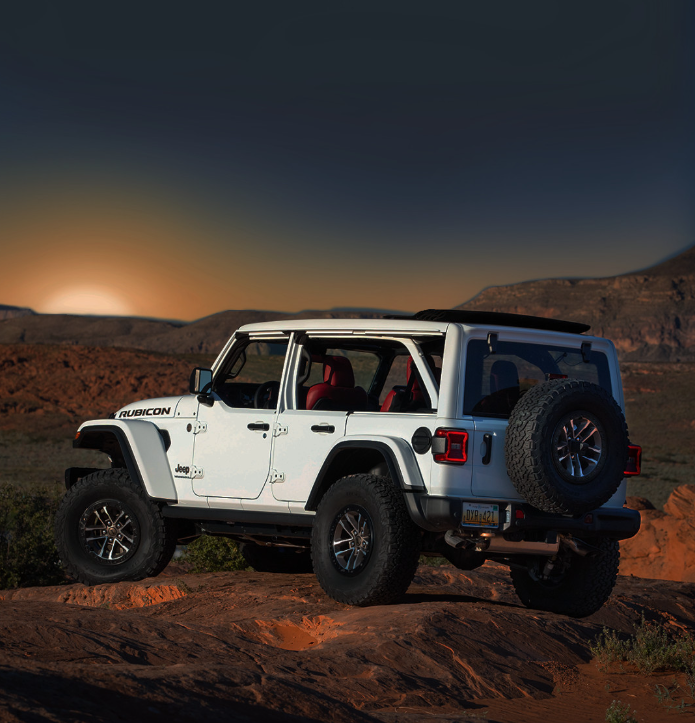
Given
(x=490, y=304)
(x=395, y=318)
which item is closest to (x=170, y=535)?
(x=395, y=318)

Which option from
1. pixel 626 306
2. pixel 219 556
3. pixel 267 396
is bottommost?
pixel 219 556

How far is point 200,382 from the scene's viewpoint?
8977mm

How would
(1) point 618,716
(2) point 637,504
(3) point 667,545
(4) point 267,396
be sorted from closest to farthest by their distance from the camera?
(1) point 618,716 < (4) point 267,396 < (3) point 667,545 < (2) point 637,504

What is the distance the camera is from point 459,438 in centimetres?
726

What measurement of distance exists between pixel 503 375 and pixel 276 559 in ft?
14.4

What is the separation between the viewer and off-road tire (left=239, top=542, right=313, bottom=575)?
36.0ft

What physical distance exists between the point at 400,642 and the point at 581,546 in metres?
2.20

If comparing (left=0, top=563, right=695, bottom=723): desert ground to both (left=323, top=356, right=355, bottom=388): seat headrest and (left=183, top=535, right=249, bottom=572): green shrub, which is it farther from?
(left=183, top=535, right=249, bottom=572): green shrub

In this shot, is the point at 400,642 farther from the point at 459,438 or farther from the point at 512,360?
the point at 512,360

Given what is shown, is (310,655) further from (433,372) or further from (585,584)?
(585,584)

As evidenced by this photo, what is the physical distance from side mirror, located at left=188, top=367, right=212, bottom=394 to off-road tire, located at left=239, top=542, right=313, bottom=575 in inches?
103

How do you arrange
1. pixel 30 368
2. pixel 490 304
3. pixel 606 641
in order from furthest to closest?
pixel 490 304 → pixel 30 368 → pixel 606 641

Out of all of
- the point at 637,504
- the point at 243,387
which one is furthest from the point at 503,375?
the point at 637,504

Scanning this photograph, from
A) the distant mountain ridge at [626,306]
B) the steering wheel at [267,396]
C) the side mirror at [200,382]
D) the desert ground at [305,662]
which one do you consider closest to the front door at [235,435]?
the steering wheel at [267,396]
